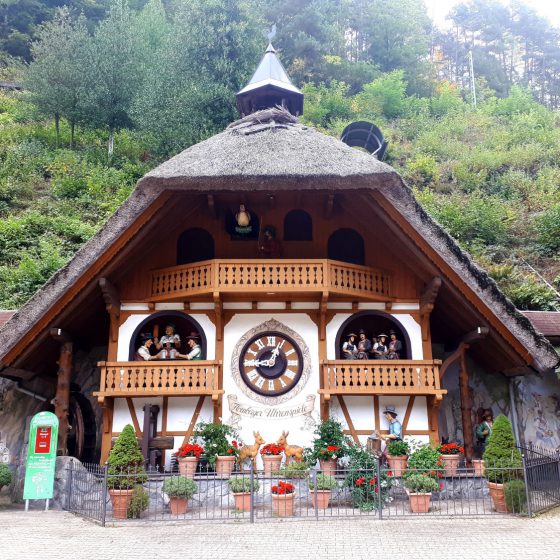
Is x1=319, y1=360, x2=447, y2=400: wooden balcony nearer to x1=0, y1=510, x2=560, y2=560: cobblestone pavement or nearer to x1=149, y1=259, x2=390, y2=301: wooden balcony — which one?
x1=149, y1=259, x2=390, y2=301: wooden balcony

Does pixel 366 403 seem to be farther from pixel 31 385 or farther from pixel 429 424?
pixel 31 385

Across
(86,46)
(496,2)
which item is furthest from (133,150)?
(496,2)

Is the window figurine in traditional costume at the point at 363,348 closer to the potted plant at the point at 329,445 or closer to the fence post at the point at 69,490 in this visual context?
the potted plant at the point at 329,445

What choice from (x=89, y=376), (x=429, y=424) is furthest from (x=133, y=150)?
(x=429, y=424)

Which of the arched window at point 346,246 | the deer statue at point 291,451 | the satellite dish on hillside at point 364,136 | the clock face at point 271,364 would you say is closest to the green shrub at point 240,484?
the deer statue at point 291,451

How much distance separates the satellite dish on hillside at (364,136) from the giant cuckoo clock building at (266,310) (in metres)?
9.38

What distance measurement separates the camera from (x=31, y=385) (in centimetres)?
1603

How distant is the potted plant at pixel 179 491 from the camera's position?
10.7 m

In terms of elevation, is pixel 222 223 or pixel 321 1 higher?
pixel 321 1

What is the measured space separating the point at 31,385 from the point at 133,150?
67.1 ft

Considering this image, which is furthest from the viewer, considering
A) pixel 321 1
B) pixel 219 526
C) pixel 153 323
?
pixel 321 1

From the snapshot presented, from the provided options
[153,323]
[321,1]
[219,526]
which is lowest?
[219,526]

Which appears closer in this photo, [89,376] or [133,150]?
[89,376]

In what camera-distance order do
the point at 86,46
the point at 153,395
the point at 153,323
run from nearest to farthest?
1. the point at 153,395
2. the point at 153,323
3. the point at 86,46
